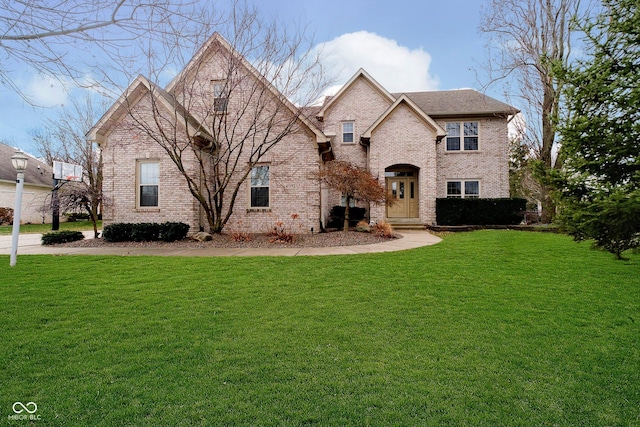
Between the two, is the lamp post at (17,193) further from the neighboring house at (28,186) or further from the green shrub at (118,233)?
the neighboring house at (28,186)

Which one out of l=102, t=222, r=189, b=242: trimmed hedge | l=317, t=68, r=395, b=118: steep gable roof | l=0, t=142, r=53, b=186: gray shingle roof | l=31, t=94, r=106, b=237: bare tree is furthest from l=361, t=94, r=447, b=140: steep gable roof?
l=0, t=142, r=53, b=186: gray shingle roof

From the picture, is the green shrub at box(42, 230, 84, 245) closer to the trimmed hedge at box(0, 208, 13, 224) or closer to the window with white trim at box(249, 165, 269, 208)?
the window with white trim at box(249, 165, 269, 208)

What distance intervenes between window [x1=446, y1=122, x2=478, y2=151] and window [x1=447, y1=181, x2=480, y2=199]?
1.92 metres

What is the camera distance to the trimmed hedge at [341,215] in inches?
645

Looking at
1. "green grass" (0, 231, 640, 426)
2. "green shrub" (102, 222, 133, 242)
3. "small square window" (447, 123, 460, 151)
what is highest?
"small square window" (447, 123, 460, 151)

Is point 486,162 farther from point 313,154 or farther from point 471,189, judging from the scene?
point 313,154

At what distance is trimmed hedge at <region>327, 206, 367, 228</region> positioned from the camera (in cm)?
1638

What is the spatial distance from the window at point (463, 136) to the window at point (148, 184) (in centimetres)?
1508

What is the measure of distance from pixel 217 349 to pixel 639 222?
6.05m

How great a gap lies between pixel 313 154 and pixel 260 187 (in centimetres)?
256

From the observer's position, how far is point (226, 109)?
1170cm

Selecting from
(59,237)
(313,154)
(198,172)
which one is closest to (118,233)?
(59,237)

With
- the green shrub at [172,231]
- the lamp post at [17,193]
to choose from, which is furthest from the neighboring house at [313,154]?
the lamp post at [17,193]

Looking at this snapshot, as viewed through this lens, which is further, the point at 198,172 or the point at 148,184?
the point at 148,184
